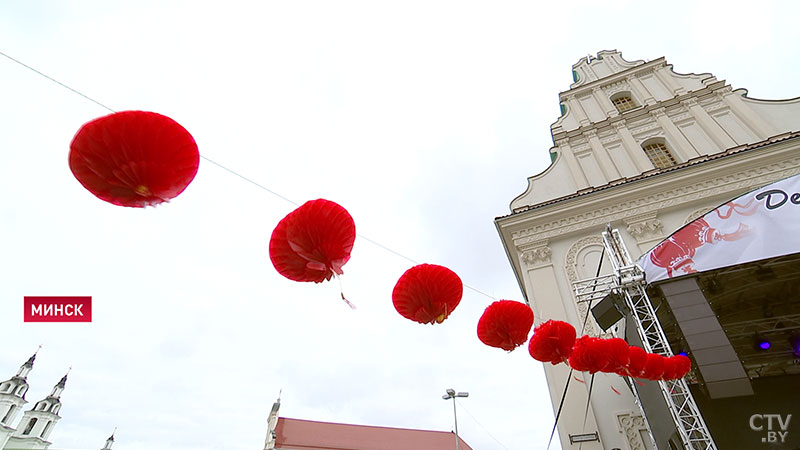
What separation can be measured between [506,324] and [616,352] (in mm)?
1830

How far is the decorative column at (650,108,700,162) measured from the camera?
9.74 m

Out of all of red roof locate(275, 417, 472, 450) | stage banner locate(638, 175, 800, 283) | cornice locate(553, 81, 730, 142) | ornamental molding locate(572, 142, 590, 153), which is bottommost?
stage banner locate(638, 175, 800, 283)

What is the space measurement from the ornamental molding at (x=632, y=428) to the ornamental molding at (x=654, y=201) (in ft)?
14.9

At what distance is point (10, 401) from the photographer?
3341 centimetres

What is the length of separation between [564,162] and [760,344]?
270 inches

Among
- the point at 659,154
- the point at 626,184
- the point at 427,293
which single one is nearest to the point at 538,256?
the point at 626,184

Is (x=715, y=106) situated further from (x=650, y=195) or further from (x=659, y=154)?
(x=650, y=195)

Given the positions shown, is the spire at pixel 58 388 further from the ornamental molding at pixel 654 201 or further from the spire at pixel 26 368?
the ornamental molding at pixel 654 201

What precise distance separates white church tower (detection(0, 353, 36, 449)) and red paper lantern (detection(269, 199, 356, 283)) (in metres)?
52.7

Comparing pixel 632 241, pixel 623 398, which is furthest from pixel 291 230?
pixel 632 241

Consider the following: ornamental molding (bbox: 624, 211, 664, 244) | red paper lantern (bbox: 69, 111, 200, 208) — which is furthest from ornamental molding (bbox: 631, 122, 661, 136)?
red paper lantern (bbox: 69, 111, 200, 208)

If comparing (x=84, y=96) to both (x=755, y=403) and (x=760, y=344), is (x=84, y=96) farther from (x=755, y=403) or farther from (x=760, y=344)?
(x=760, y=344)

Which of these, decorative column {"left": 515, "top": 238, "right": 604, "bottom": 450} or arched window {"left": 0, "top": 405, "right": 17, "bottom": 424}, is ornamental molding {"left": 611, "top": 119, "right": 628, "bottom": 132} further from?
arched window {"left": 0, "top": 405, "right": 17, "bottom": 424}

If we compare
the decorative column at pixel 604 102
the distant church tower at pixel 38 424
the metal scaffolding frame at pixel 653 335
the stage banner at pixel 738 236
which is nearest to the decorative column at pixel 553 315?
the metal scaffolding frame at pixel 653 335
